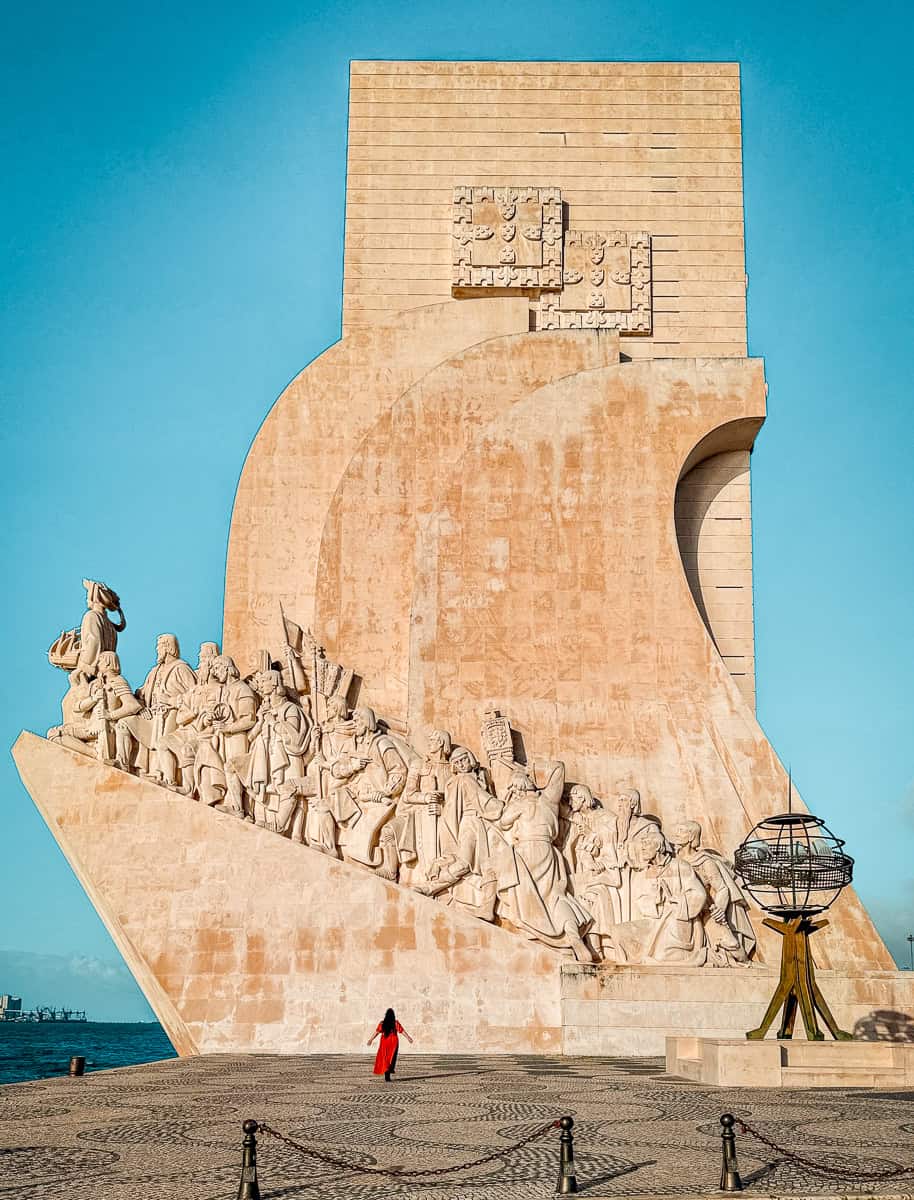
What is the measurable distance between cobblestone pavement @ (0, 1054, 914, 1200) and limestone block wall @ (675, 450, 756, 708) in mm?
7065

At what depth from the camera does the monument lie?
11.2m

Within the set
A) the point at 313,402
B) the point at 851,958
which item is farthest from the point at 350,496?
the point at 851,958

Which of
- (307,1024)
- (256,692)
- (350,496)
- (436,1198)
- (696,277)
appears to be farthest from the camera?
(696,277)

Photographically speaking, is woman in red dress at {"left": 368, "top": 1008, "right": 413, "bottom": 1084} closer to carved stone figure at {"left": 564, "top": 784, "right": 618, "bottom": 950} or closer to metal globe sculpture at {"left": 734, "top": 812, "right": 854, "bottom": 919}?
metal globe sculpture at {"left": 734, "top": 812, "right": 854, "bottom": 919}

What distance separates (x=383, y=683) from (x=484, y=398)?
3.23m

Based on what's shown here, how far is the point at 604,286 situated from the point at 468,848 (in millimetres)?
7462

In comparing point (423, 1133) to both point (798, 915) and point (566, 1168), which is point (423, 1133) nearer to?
point (566, 1168)

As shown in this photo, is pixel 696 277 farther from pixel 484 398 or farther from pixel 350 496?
pixel 350 496

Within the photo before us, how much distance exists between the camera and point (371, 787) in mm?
12133

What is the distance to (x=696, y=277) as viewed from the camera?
16.4 m

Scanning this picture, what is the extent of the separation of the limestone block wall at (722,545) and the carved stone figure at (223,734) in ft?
16.9

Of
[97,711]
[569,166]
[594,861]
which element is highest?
[569,166]

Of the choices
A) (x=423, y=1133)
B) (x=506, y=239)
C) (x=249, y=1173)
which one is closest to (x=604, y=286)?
(x=506, y=239)

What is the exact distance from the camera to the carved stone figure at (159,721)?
12359 mm
